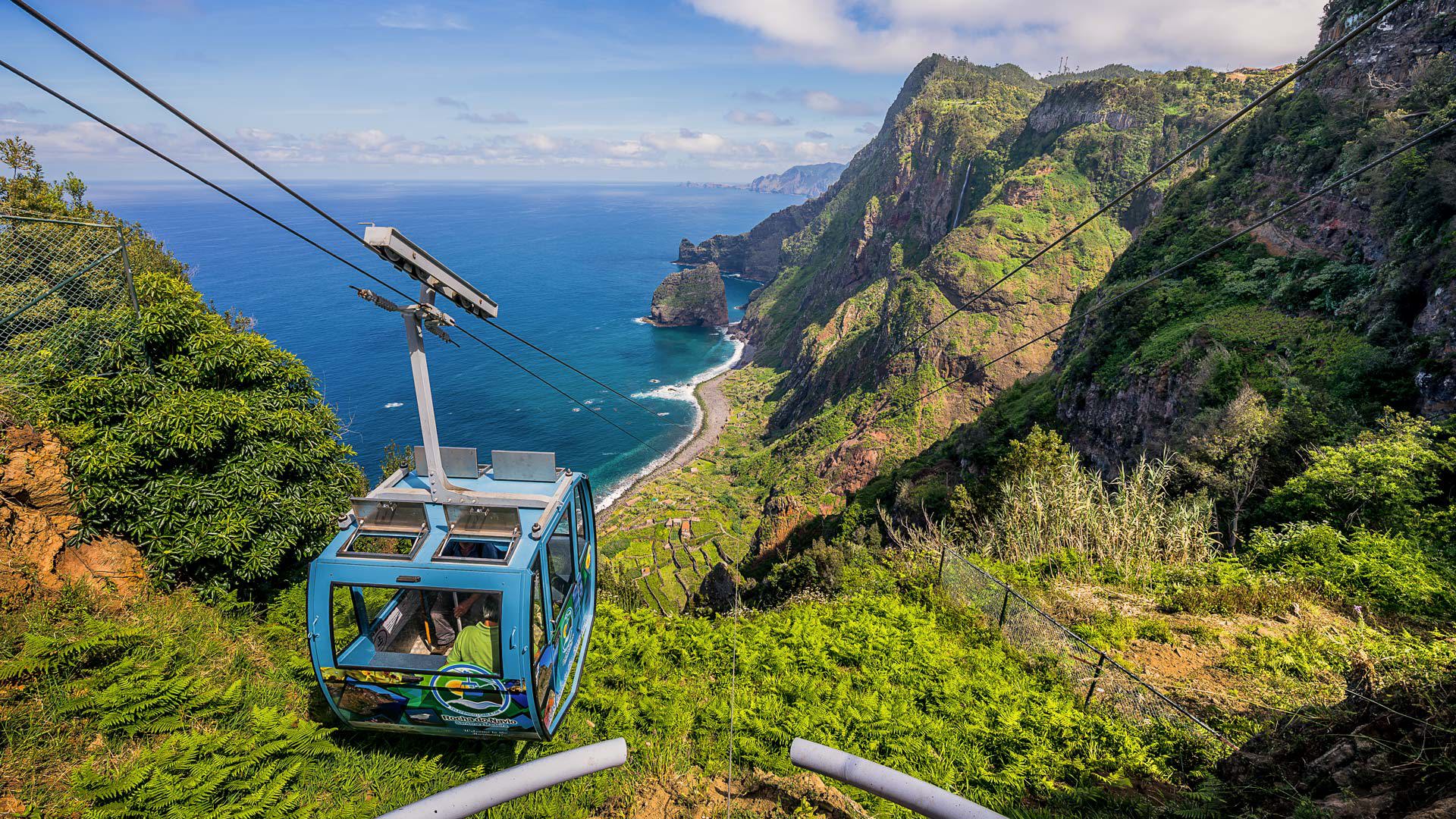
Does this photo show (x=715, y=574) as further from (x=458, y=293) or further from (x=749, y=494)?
(x=458, y=293)

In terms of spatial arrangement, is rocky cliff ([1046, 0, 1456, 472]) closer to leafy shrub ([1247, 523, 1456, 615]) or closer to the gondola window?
leafy shrub ([1247, 523, 1456, 615])

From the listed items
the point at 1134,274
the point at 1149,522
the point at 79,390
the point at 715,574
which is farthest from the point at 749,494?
the point at 79,390

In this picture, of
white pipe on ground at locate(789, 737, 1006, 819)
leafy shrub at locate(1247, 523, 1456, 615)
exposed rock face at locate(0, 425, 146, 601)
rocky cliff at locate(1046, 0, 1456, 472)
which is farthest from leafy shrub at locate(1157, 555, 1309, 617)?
exposed rock face at locate(0, 425, 146, 601)

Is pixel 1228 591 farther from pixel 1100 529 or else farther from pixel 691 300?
pixel 691 300

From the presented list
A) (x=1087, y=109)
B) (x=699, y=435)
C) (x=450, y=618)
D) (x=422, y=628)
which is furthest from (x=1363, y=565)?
(x=1087, y=109)

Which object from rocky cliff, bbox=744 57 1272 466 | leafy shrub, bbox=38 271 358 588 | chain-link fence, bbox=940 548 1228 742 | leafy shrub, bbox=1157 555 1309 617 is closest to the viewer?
chain-link fence, bbox=940 548 1228 742

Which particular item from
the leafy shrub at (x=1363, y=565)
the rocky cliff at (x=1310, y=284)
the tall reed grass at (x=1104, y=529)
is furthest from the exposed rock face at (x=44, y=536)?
the rocky cliff at (x=1310, y=284)

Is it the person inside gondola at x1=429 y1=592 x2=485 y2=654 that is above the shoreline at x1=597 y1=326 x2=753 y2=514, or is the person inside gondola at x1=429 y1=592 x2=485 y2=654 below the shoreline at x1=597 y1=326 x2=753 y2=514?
above
